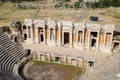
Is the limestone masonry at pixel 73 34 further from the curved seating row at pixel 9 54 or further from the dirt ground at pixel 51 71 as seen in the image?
the dirt ground at pixel 51 71

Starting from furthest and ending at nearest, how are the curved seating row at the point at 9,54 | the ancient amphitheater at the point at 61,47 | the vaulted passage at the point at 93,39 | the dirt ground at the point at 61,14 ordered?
the dirt ground at the point at 61,14 → the vaulted passage at the point at 93,39 → the ancient amphitheater at the point at 61,47 → the curved seating row at the point at 9,54

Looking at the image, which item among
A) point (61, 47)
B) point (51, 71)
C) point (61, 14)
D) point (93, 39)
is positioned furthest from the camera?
point (61, 14)

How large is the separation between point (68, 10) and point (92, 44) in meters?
38.0

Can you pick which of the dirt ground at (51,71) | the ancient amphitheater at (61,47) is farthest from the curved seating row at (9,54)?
the dirt ground at (51,71)

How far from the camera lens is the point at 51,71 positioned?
3278 cm

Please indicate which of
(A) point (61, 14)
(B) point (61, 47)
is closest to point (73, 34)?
(B) point (61, 47)

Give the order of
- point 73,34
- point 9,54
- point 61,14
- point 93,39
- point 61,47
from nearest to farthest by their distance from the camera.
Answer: point 9,54, point 73,34, point 93,39, point 61,47, point 61,14

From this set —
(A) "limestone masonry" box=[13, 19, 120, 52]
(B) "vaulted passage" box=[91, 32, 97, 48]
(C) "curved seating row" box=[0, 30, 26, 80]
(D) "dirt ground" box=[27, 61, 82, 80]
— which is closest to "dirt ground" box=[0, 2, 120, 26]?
(A) "limestone masonry" box=[13, 19, 120, 52]

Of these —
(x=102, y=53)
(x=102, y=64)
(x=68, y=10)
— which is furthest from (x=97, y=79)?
(x=68, y=10)

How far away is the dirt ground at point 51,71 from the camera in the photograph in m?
31.4

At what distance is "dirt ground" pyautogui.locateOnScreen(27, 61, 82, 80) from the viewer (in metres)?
31.4

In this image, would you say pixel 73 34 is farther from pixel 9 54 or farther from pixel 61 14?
pixel 61 14

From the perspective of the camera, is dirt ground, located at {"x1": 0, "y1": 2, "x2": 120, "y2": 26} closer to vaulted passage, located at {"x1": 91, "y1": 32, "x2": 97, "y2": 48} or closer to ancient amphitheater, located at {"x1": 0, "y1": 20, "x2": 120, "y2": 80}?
ancient amphitheater, located at {"x1": 0, "y1": 20, "x2": 120, "y2": 80}

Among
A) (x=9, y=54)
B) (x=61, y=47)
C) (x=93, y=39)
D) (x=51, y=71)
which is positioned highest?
(x=93, y=39)
